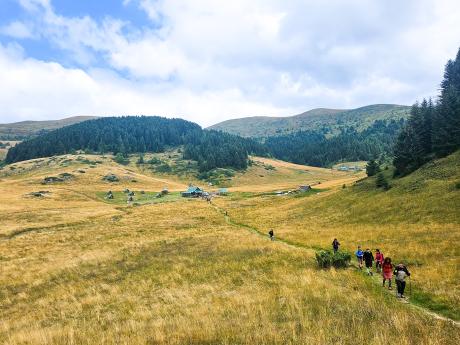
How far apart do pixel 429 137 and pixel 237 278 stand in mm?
62453

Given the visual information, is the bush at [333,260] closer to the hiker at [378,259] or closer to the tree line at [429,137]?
the hiker at [378,259]

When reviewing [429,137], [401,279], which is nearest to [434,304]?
[401,279]

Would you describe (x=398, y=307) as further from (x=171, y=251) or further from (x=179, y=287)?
(x=171, y=251)

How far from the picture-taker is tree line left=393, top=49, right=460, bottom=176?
2502 inches

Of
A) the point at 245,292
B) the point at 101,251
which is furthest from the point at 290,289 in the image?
the point at 101,251

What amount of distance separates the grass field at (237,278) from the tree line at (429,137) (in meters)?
6.81

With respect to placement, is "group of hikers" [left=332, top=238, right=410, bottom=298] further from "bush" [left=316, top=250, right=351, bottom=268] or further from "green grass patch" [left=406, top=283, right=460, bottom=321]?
"bush" [left=316, top=250, right=351, bottom=268]

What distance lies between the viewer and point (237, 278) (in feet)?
73.2

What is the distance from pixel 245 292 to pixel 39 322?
34.8ft

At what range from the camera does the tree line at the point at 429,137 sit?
6356 cm

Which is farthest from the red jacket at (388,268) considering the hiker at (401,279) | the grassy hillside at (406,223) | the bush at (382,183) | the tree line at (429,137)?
the tree line at (429,137)

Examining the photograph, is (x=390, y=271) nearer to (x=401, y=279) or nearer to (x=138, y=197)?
(x=401, y=279)

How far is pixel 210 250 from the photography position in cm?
3334

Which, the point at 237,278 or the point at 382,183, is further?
the point at 382,183
